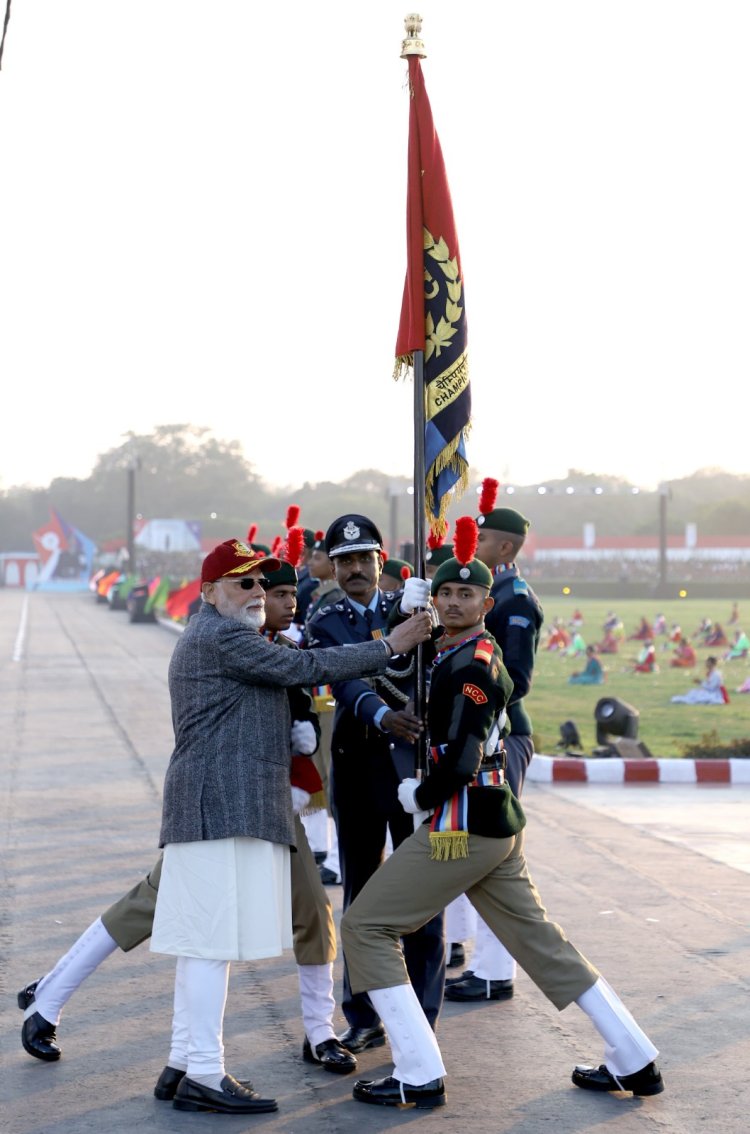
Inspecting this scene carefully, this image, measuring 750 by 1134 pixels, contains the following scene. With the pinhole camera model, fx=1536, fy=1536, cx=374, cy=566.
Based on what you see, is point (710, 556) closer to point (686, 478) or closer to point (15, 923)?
point (686, 478)

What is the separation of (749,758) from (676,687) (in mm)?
10099

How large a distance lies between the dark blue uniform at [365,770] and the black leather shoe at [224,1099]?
633mm

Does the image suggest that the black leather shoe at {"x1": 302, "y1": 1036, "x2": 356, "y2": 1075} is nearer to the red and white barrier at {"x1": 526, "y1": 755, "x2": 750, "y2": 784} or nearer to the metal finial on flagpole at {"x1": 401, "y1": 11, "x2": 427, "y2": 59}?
the metal finial on flagpole at {"x1": 401, "y1": 11, "x2": 427, "y2": 59}

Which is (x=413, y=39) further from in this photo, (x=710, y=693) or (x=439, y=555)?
(x=710, y=693)

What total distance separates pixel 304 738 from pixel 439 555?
2165mm

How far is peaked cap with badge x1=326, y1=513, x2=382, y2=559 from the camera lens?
18.1 ft

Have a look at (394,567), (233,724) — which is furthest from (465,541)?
(394,567)

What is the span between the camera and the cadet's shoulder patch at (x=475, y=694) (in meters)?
4.73

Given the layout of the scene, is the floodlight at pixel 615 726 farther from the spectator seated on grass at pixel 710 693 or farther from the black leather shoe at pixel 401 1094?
the black leather shoe at pixel 401 1094

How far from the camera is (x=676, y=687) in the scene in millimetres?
23078

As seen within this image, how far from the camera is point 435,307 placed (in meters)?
5.55

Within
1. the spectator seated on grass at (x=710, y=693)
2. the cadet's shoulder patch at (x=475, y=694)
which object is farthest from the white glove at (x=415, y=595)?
the spectator seated on grass at (x=710, y=693)

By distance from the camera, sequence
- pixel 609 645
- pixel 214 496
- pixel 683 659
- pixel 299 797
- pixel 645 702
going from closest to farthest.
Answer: pixel 299 797, pixel 645 702, pixel 683 659, pixel 609 645, pixel 214 496

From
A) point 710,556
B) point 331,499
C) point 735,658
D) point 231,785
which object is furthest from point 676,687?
point 331,499
